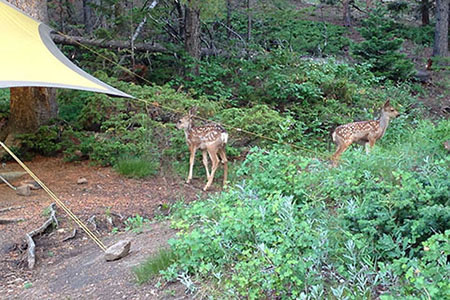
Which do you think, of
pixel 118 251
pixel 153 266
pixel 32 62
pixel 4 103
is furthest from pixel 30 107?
pixel 153 266

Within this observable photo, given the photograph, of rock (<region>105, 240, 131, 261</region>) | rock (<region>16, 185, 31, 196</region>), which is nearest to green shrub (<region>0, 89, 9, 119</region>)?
rock (<region>16, 185, 31, 196</region>)

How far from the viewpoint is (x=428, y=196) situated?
12.4 ft

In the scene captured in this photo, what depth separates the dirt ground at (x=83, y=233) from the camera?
4852 mm

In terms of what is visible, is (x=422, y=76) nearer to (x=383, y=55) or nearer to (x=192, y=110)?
(x=383, y=55)

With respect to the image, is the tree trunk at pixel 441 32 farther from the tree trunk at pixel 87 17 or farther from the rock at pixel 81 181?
the rock at pixel 81 181

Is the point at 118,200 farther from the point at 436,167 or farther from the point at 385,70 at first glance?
the point at 385,70

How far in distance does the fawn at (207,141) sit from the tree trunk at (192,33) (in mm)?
4260

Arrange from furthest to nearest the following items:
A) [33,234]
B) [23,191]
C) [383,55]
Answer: [383,55], [23,191], [33,234]

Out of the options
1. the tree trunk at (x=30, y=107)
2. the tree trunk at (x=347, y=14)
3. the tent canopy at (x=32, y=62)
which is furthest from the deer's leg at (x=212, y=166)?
the tree trunk at (x=347, y=14)

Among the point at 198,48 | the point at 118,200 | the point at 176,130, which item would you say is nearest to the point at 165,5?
the point at 198,48

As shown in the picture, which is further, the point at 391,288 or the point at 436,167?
the point at 436,167

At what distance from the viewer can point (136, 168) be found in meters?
9.16

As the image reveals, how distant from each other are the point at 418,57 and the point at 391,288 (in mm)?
18108

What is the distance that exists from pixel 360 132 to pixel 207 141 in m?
2.70
